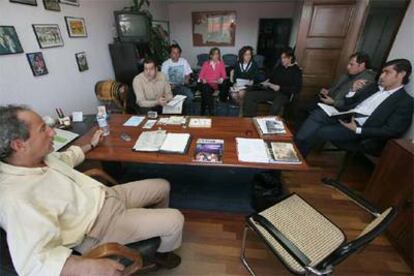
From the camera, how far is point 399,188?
1.48m

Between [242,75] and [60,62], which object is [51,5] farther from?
[242,75]

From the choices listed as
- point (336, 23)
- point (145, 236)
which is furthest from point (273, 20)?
point (145, 236)

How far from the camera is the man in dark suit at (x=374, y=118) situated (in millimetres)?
1750

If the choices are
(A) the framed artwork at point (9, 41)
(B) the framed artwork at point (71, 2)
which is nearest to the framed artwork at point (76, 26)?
(B) the framed artwork at point (71, 2)

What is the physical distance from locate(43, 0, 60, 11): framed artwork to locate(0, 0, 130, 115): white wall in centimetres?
4

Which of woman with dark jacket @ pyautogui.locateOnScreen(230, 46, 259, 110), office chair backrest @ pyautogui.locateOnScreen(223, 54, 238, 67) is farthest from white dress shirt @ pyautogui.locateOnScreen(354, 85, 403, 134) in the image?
office chair backrest @ pyautogui.locateOnScreen(223, 54, 238, 67)

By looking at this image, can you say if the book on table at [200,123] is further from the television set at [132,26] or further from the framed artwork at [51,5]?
the television set at [132,26]

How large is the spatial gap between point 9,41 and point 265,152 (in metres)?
2.27

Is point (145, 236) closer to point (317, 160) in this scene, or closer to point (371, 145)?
point (371, 145)

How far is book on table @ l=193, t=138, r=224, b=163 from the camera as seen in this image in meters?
1.34

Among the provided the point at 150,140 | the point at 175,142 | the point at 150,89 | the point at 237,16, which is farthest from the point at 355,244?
the point at 237,16

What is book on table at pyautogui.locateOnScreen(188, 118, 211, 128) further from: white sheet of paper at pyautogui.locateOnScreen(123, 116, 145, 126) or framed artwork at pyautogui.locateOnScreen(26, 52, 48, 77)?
framed artwork at pyautogui.locateOnScreen(26, 52, 48, 77)

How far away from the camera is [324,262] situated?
0.81m

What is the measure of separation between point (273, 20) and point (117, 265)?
6.14 meters
